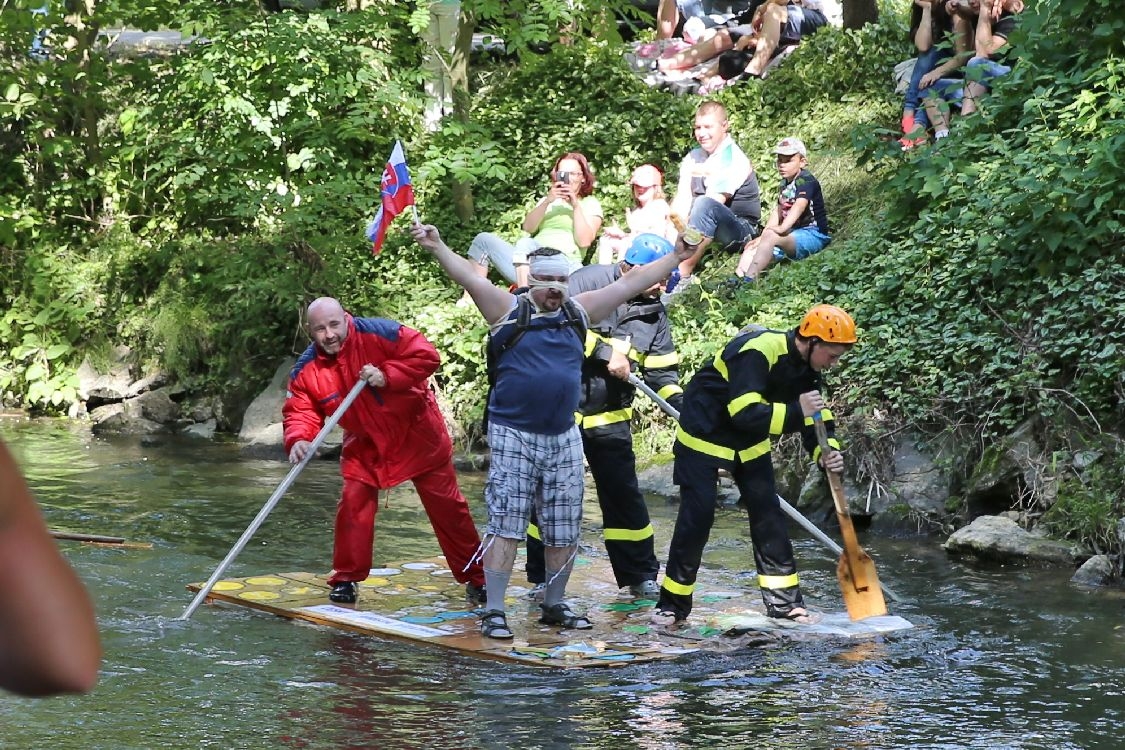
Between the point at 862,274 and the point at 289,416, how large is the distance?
610 centimetres

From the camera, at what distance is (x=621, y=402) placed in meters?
8.30

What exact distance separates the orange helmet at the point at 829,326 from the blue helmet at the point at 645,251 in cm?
129

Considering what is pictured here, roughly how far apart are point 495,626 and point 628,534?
1.23 metres

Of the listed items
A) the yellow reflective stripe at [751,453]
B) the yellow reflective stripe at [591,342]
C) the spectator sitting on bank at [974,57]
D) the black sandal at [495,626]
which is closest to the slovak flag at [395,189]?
the yellow reflective stripe at [591,342]

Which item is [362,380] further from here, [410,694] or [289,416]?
[410,694]

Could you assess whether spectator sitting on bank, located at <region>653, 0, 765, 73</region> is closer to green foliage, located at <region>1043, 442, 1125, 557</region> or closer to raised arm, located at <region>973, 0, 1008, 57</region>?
raised arm, located at <region>973, 0, 1008, 57</region>

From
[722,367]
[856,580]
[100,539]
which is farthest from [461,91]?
[856,580]

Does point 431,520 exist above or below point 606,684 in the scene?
above

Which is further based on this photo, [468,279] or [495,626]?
[495,626]

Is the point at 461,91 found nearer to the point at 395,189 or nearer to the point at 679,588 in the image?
the point at 395,189

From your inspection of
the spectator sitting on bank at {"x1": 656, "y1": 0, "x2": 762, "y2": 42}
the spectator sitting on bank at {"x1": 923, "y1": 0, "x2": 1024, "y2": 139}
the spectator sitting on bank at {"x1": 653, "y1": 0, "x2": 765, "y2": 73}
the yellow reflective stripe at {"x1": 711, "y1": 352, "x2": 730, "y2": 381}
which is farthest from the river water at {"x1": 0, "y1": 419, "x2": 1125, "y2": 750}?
the spectator sitting on bank at {"x1": 656, "y1": 0, "x2": 762, "y2": 42}

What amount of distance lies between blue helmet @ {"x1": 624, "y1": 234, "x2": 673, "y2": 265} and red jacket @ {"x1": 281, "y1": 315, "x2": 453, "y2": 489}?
4.22 feet

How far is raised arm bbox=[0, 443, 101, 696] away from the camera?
3.98 ft

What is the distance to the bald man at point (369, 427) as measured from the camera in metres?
7.99
